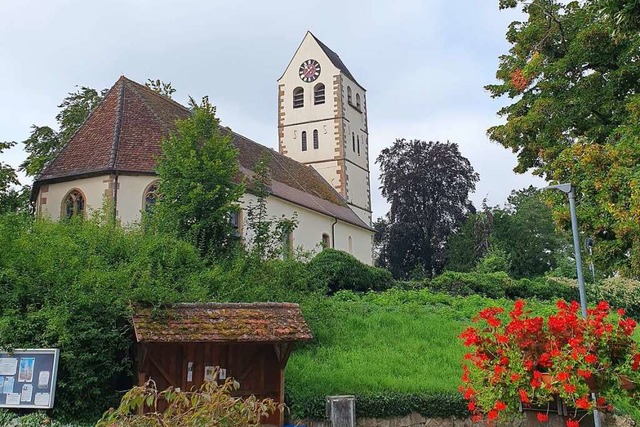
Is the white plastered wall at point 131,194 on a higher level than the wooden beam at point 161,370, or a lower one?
higher

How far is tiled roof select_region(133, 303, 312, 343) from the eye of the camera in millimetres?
11367

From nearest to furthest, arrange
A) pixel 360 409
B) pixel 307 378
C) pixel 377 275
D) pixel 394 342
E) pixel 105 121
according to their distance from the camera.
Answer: pixel 360 409, pixel 307 378, pixel 394 342, pixel 105 121, pixel 377 275

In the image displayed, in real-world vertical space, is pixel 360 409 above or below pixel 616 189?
below

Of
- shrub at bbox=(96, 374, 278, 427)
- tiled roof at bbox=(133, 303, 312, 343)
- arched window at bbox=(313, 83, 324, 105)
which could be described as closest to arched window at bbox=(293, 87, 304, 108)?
arched window at bbox=(313, 83, 324, 105)

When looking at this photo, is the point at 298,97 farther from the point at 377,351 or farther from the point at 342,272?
the point at 377,351

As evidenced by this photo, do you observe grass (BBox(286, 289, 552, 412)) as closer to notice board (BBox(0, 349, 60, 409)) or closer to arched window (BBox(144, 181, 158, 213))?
notice board (BBox(0, 349, 60, 409))

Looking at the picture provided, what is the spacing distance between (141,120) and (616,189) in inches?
739

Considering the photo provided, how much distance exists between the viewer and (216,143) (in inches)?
744

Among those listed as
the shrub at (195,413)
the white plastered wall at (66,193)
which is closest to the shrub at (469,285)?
the white plastered wall at (66,193)

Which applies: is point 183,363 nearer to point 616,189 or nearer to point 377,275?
point 616,189

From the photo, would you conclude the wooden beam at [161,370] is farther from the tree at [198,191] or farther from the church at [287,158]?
the church at [287,158]

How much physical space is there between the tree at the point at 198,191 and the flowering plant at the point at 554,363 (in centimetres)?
1106

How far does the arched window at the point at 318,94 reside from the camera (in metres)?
47.5

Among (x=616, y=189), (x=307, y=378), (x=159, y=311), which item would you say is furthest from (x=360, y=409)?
(x=616, y=189)
